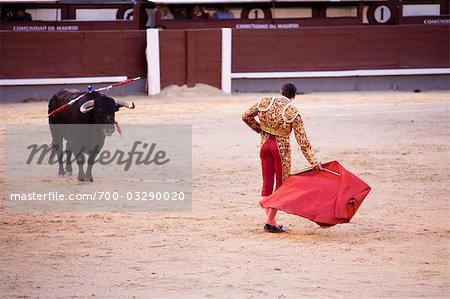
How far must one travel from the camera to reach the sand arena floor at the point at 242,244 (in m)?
5.01

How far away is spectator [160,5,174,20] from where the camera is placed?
17.8m

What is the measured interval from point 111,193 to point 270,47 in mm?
9525

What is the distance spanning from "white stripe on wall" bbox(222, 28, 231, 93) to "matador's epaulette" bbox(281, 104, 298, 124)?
10.5 meters

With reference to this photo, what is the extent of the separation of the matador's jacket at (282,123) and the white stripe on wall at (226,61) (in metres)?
10.4

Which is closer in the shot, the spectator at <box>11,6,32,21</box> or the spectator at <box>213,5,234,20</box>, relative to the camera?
the spectator at <box>11,6,32,21</box>

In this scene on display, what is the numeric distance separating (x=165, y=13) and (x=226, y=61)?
1.91 metres

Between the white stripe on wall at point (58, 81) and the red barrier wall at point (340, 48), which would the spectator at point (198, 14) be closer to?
the red barrier wall at point (340, 48)

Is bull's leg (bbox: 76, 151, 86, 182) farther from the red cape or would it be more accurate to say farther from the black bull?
the red cape

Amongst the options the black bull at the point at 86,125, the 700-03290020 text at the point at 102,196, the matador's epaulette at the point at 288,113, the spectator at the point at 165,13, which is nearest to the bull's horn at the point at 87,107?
the black bull at the point at 86,125

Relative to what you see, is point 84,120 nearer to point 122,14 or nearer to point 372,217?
point 372,217

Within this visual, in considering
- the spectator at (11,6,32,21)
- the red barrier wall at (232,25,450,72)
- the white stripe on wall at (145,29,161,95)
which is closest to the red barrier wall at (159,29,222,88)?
the white stripe on wall at (145,29,161,95)

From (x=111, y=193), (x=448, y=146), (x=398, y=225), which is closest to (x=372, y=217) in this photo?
(x=398, y=225)

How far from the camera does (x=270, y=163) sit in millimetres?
6367

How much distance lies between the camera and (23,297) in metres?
4.82
